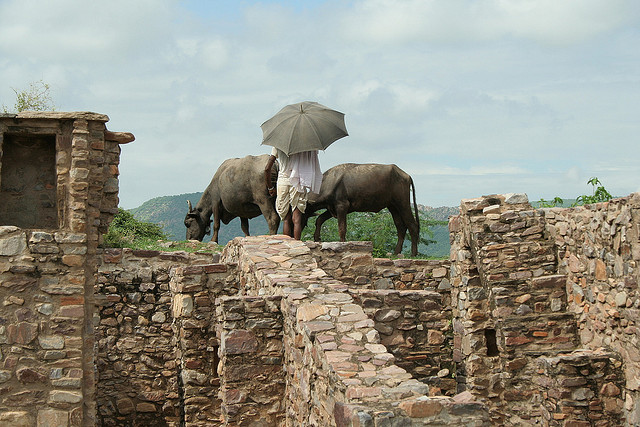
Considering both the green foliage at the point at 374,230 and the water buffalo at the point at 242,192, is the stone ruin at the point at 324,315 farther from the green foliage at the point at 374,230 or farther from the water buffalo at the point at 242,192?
the green foliage at the point at 374,230

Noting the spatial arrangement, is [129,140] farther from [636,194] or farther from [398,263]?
[636,194]

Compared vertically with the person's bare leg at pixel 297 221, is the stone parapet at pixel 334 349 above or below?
below

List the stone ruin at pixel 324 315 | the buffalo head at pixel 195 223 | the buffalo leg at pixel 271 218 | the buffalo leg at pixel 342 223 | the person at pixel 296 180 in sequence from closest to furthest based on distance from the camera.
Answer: the stone ruin at pixel 324 315
the person at pixel 296 180
the buffalo leg at pixel 342 223
the buffalo leg at pixel 271 218
the buffalo head at pixel 195 223

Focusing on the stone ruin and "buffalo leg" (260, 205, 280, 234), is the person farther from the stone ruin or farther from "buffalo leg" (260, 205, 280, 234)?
"buffalo leg" (260, 205, 280, 234)

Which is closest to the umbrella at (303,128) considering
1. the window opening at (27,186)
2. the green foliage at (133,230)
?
the window opening at (27,186)

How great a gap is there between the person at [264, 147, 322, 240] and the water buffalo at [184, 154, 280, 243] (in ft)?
10.7

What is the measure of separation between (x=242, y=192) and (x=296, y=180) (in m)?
4.60

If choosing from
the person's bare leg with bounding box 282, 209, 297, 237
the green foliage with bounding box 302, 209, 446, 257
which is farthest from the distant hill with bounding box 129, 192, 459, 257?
the person's bare leg with bounding box 282, 209, 297, 237

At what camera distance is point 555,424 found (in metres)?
8.49

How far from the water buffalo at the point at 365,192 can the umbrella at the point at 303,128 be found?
353 cm

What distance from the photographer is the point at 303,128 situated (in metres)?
11.1

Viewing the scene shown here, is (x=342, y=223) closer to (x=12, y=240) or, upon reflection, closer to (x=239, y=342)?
(x=239, y=342)

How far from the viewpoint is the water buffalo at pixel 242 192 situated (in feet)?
49.8

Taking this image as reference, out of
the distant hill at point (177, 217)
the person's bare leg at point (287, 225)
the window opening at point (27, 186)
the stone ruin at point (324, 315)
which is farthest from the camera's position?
the distant hill at point (177, 217)
